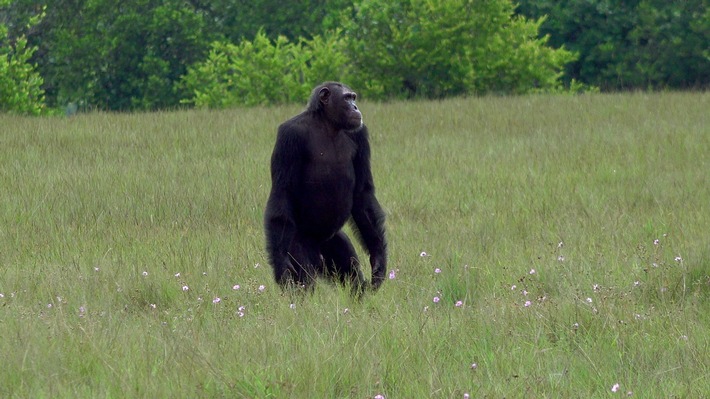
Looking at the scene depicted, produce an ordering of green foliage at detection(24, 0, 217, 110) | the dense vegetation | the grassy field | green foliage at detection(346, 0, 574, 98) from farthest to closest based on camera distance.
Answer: green foliage at detection(24, 0, 217, 110), the dense vegetation, green foliage at detection(346, 0, 574, 98), the grassy field

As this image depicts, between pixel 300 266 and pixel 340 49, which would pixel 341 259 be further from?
pixel 340 49

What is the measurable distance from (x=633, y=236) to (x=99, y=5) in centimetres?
3467

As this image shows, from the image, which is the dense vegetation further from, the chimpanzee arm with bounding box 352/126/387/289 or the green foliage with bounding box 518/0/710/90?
the chimpanzee arm with bounding box 352/126/387/289

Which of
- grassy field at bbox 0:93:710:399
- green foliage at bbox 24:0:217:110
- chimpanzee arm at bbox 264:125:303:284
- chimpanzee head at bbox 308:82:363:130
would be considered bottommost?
green foliage at bbox 24:0:217:110

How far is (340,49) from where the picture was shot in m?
30.1

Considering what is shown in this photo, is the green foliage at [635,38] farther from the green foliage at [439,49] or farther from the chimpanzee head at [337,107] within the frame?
the chimpanzee head at [337,107]

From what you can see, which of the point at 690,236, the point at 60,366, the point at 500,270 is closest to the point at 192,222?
the point at 500,270

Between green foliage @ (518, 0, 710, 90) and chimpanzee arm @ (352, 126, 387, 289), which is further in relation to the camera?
green foliage @ (518, 0, 710, 90)

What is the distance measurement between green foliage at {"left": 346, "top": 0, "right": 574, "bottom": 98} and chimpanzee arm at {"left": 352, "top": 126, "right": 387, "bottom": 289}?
21.7 m

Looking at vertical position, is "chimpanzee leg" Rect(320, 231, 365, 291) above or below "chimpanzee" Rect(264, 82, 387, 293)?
below

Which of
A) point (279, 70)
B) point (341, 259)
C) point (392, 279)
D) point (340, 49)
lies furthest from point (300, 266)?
point (279, 70)

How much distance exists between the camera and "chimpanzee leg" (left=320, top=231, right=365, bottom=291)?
615cm

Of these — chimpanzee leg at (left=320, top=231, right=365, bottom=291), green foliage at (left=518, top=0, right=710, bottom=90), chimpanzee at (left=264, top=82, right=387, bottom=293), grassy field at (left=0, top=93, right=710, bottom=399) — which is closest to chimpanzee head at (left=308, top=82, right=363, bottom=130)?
chimpanzee at (left=264, top=82, right=387, bottom=293)

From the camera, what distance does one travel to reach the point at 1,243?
8070 millimetres
